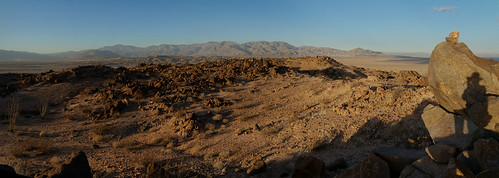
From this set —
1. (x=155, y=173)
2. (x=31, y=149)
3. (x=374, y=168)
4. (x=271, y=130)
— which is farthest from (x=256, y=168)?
(x=31, y=149)

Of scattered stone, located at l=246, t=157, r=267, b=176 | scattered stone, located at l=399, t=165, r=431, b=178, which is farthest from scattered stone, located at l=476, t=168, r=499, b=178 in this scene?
scattered stone, located at l=246, t=157, r=267, b=176

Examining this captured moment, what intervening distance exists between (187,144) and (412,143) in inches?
282

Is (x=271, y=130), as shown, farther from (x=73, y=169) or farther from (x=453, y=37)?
(x=73, y=169)

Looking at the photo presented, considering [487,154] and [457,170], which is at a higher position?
[487,154]

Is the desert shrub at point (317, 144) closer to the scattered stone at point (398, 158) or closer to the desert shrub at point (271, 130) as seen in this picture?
the desert shrub at point (271, 130)

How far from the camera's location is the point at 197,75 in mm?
19312

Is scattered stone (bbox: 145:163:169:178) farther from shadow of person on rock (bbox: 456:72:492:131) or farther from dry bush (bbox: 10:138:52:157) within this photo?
shadow of person on rock (bbox: 456:72:492:131)

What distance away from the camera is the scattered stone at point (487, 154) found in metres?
3.37

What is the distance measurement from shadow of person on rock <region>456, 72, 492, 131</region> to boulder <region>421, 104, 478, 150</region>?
0.30 m

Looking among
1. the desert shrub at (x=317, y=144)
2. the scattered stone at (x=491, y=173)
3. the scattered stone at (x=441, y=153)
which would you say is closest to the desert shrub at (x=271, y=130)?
the desert shrub at (x=317, y=144)

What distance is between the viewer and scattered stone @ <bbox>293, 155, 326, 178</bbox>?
518cm

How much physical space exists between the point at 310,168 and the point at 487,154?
278 cm

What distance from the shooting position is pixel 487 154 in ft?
11.2

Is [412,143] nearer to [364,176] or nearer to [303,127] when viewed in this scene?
[364,176]
